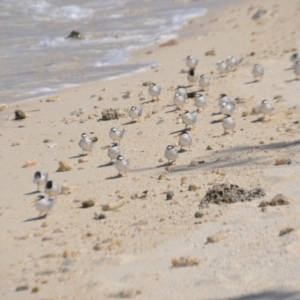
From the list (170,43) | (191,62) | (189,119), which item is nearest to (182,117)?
(189,119)

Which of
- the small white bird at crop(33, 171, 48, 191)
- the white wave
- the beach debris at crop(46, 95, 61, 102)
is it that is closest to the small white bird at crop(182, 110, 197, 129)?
the small white bird at crop(33, 171, 48, 191)

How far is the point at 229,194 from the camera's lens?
7945 millimetres

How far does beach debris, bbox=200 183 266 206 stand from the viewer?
26.0 feet

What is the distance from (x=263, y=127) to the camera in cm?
1151

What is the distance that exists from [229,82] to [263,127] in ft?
12.1

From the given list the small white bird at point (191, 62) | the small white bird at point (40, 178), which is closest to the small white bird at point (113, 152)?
the small white bird at point (40, 178)

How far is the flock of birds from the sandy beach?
0.14m

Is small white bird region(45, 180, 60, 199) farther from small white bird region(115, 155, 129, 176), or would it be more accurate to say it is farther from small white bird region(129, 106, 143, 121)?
small white bird region(129, 106, 143, 121)

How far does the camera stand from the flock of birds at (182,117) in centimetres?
888

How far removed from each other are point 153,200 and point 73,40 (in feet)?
45.9

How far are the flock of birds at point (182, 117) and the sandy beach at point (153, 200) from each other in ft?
0.45

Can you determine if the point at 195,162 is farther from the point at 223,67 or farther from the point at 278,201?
the point at 223,67

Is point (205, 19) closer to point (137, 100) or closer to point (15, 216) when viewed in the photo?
point (137, 100)

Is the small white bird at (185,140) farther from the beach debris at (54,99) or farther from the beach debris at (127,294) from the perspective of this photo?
the beach debris at (54,99)
